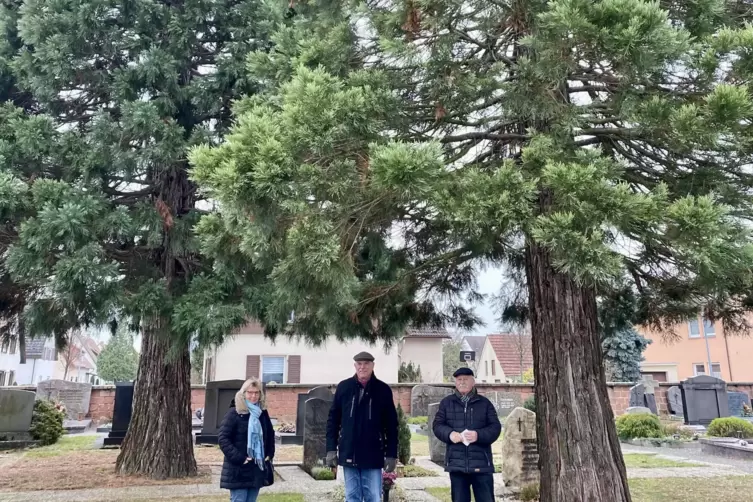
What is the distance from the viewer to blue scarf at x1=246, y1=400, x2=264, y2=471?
4688 millimetres

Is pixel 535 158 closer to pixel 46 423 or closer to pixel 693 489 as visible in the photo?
pixel 693 489

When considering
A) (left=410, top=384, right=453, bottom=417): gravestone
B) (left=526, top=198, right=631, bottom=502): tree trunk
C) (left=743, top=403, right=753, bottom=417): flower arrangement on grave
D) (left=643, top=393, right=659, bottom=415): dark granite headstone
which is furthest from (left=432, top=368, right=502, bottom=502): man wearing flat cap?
(left=743, top=403, right=753, bottom=417): flower arrangement on grave

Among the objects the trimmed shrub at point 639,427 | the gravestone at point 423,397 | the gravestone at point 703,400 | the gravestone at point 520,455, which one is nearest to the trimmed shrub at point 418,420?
the gravestone at point 423,397

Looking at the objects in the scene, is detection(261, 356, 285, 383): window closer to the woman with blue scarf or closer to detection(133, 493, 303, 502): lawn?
detection(133, 493, 303, 502): lawn

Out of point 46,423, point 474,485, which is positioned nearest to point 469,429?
point 474,485

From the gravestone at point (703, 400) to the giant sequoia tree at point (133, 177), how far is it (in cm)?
1515

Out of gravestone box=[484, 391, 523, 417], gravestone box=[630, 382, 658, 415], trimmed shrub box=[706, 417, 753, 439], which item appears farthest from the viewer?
gravestone box=[484, 391, 523, 417]

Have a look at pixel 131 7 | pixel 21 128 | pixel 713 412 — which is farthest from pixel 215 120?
pixel 713 412

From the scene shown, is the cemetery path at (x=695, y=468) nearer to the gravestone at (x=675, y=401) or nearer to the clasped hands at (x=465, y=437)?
the clasped hands at (x=465, y=437)

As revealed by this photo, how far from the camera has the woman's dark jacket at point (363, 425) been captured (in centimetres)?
463

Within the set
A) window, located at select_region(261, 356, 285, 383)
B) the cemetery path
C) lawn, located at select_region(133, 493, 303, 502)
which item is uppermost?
window, located at select_region(261, 356, 285, 383)

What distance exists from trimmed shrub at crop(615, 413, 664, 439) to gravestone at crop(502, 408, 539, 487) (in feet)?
25.7

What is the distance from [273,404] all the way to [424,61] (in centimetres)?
1627

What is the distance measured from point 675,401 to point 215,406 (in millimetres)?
17346
